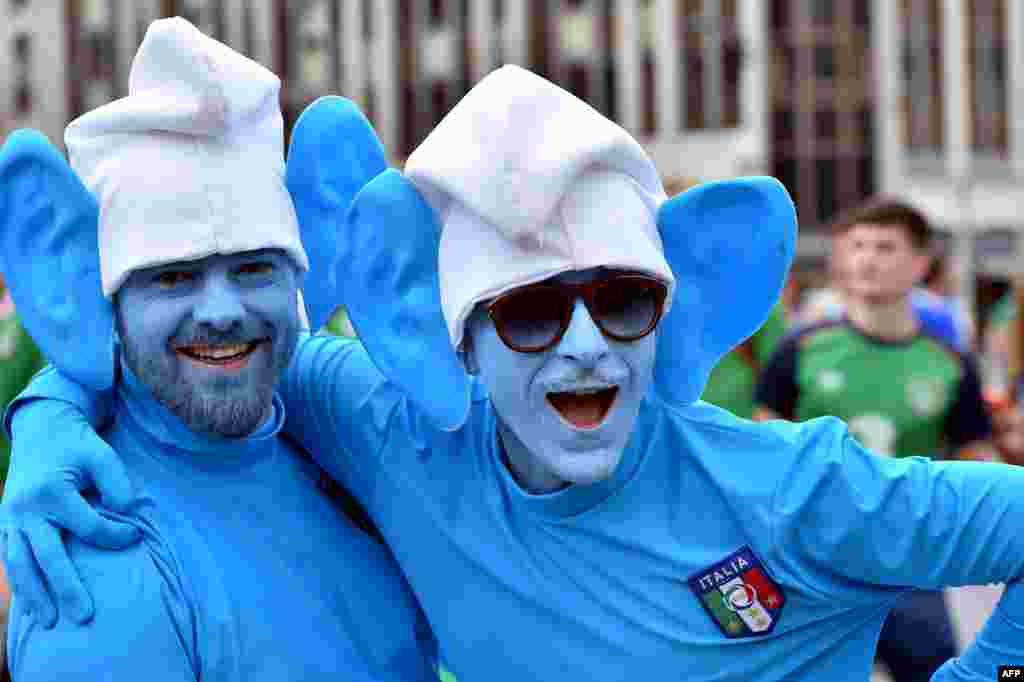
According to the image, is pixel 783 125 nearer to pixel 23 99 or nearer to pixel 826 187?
pixel 826 187

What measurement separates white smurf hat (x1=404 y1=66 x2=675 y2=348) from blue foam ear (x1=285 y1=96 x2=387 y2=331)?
0.30m

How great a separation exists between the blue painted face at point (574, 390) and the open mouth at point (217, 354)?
1.30 feet

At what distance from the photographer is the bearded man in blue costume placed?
2.86 metres

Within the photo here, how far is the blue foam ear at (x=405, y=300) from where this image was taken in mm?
Answer: 2992

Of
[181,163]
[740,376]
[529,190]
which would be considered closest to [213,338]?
[181,163]

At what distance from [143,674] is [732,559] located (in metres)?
0.93

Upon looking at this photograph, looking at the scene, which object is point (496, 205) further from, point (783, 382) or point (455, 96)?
point (455, 96)

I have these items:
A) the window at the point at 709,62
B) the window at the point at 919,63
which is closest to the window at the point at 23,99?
the window at the point at 709,62

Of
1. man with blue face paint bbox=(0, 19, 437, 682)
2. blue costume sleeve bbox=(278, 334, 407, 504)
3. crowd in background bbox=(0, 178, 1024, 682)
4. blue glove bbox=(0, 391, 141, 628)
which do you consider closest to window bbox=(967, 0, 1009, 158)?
crowd in background bbox=(0, 178, 1024, 682)

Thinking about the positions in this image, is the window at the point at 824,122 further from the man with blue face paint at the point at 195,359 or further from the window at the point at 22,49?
the man with blue face paint at the point at 195,359

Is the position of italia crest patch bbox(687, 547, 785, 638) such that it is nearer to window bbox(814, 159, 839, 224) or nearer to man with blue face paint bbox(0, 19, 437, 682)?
man with blue face paint bbox(0, 19, 437, 682)

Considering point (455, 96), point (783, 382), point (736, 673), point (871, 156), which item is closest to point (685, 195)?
point (736, 673)

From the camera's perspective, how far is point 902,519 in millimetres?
2871

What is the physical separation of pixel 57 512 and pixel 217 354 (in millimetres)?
361
